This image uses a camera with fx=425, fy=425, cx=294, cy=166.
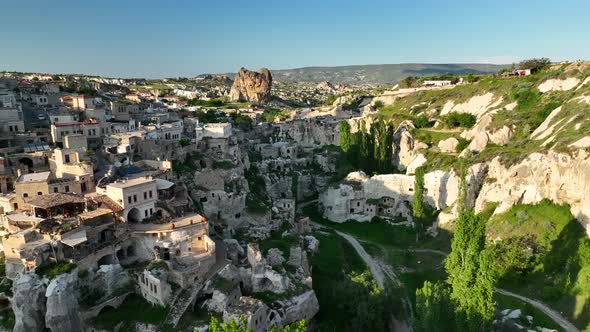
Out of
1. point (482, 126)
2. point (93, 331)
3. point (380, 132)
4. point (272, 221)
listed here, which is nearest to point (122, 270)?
point (93, 331)

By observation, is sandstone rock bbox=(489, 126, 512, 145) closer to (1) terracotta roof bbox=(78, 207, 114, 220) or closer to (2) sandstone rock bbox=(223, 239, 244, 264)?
(2) sandstone rock bbox=(223, 239, 244, 264)

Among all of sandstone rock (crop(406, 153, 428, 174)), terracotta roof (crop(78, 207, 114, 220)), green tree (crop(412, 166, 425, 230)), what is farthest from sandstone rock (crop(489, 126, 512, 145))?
terracotta roof (crop(78, 207, 114, 220))

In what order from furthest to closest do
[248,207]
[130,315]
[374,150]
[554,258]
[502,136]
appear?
[374,150] → [502,136] → [248,207] → [554,258] → [130,315]

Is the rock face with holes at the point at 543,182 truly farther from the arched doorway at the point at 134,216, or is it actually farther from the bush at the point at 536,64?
the bush at the point at 536,64

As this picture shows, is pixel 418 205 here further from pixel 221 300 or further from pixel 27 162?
pixel 27 162

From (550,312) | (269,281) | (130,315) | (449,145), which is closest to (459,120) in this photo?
(449,145)

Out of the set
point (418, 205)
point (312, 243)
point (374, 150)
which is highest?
point (374, 150)
